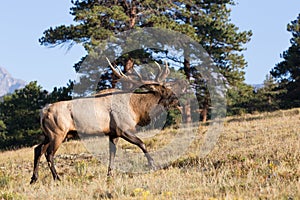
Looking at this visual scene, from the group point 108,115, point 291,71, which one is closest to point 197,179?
point 108,115

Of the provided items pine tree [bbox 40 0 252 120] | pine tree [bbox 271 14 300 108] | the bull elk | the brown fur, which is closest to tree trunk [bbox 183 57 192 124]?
pine tree [bbox 40 0 252 120]

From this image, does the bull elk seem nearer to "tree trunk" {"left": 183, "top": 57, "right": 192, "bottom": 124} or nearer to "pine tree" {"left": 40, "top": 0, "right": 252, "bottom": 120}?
"pine tree" {"left": 40, "top": 0, "right": 252, "bottom": 120}

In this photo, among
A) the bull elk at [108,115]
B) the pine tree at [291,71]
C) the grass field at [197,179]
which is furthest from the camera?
the pine tree at [291,71]

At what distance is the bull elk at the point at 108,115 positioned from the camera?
887cm

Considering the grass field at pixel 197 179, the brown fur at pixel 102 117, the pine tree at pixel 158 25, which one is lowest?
the grass field at pixel 197 179

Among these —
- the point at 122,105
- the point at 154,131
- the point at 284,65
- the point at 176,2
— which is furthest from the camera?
the point at 284,65

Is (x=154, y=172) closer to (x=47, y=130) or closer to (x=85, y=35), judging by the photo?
(x=47, y=130)

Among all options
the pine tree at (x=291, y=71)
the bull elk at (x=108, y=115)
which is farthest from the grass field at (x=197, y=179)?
the pine tree at (x=291, y=71)

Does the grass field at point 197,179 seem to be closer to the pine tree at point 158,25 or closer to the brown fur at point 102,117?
the brown fur at point 102,117

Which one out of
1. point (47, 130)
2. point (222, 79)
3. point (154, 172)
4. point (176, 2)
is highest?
point (176, 2)

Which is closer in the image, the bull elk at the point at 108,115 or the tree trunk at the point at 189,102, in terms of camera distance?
the bull elk at the point at 108,115

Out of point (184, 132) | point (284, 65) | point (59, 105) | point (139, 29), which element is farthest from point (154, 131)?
point (284, 65)

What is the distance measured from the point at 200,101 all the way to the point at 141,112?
66.7 feet

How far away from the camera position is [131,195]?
19.4 feet
